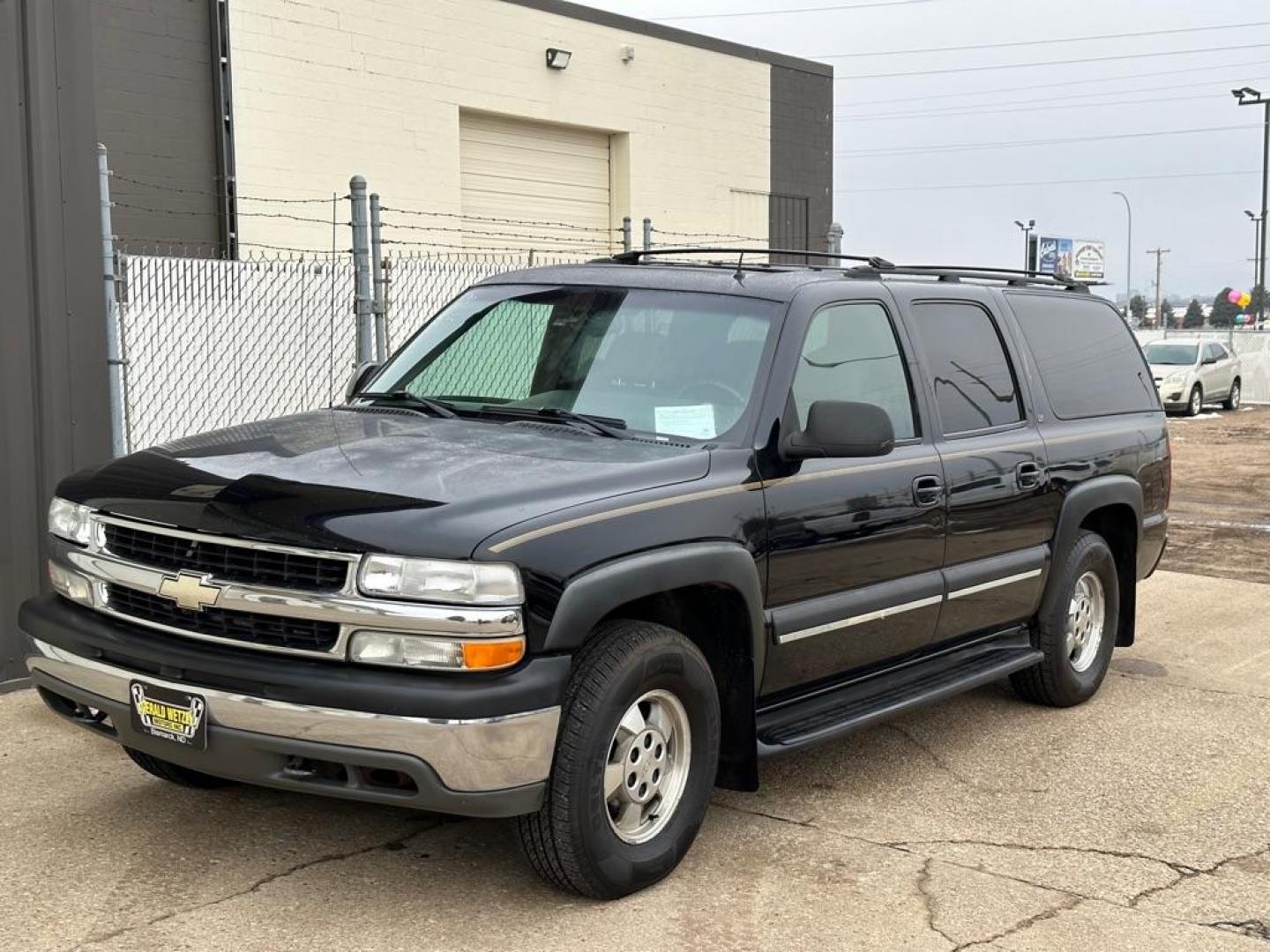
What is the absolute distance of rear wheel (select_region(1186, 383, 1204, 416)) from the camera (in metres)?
28.2

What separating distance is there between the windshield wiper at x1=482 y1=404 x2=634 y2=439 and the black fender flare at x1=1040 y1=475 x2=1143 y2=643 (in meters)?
2.44

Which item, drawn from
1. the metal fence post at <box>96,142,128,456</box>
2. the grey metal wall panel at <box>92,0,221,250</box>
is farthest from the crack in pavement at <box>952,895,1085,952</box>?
the grey metal wall panel at <box>92,0,221,250</box>

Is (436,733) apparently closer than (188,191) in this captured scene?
Yes

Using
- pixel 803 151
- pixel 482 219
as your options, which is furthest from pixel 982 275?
pixel 803 151

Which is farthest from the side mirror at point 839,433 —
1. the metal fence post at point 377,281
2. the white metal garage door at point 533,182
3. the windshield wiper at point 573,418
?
the white metal garage door at point 533,182

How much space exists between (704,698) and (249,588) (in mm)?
1412

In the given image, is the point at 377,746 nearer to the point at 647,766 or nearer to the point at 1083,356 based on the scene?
the point at 647,766

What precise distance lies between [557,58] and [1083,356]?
1587cm

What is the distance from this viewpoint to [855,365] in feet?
17.7

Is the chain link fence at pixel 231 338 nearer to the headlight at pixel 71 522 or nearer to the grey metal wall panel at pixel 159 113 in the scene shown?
the headlight at pixel 71 522

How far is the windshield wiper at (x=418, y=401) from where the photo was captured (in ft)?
16.9

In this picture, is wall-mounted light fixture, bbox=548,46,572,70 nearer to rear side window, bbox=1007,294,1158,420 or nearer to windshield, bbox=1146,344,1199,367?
windshield, bbox=1146,344,1199,367

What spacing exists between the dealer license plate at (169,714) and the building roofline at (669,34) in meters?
18.2

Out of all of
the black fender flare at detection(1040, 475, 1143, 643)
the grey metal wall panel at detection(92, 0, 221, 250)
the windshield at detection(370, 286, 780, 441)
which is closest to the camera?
the windshield at detection(370, 286, 780, 441)
